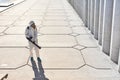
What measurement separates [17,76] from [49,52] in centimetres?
222

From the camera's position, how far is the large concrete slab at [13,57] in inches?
261

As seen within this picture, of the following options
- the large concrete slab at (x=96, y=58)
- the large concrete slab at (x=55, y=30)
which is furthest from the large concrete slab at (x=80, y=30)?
the large concrete slab at (x=96, y=58)

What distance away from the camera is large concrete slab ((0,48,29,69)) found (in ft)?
21.7

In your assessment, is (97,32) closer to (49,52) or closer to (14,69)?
(49,52)

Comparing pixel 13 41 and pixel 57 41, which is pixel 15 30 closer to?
pixel 13 41

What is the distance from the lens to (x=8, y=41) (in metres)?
9.13

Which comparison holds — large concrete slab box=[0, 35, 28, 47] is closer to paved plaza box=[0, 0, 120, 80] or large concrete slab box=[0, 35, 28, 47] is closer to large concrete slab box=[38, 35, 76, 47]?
paved plaza box=[0, 0, 120, 80]

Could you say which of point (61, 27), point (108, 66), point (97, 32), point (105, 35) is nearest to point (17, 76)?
point (108, 66)

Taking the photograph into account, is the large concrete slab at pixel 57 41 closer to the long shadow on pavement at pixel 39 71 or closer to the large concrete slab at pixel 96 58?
the large concrete slab at pixel 96 58

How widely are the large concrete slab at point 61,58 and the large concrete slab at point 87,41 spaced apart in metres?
1.00

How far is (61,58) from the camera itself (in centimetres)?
716

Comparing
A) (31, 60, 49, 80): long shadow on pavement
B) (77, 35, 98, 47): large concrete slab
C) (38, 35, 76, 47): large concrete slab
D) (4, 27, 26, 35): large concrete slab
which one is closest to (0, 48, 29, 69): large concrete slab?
(31, 60, 49, 80): long shadow on pavement

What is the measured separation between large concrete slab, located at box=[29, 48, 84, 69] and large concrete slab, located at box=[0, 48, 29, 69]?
68 cm

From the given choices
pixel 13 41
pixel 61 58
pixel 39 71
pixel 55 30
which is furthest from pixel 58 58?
pixel 55 30
